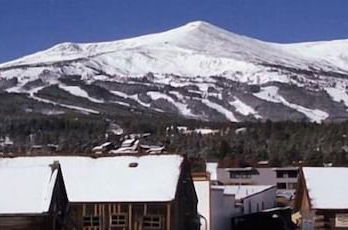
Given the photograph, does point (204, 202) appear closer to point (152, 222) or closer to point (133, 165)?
point (133, 165)

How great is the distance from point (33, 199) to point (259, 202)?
34.5m

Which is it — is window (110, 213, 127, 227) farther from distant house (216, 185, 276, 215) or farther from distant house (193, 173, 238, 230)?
distant house (216, 185, 276, 215)

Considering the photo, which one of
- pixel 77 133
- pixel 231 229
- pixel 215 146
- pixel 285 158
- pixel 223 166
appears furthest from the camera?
pixel 77 133

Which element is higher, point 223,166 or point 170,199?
point 223,166

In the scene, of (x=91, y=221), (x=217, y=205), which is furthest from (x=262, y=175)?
(x=91, y=221)

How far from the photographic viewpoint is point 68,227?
36719 mm

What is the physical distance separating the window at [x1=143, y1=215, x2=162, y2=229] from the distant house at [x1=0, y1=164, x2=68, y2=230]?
6997mm

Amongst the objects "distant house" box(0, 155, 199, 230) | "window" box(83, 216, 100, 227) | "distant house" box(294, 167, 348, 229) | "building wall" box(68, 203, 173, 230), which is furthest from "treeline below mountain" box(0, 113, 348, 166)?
"building wall" box(68, 203, 173, 230)

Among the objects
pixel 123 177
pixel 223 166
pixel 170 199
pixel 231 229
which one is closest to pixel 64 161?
pixel 123 177

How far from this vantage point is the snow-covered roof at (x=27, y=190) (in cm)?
3472

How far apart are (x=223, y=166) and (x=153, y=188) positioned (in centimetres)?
7607

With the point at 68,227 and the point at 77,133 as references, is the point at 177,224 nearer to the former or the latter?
A: the point at 68,227

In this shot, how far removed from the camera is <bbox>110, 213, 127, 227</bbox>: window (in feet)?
142

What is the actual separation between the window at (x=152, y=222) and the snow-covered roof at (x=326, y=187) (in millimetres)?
6208
